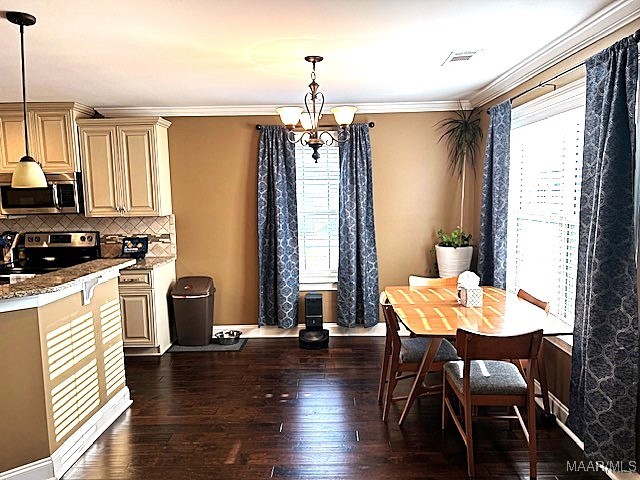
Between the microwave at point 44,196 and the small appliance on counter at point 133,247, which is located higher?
the microwave at point 44,196

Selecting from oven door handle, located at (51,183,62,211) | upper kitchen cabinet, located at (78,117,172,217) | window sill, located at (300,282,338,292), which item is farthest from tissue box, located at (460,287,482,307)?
oven door handle, located at (51,183,62,211)

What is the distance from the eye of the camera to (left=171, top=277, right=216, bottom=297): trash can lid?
15.8ft

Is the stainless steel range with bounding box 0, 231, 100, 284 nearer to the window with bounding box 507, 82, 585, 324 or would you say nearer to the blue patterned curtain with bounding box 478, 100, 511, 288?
the blue patterned curtain with bounding box 478, 100, 511, 288

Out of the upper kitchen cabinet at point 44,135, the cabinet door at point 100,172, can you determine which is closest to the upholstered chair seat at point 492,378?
the cabinet door at point 100,172

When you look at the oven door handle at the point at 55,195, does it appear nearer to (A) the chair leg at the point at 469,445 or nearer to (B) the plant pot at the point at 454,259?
(B) the plant pot at the point at 454,259

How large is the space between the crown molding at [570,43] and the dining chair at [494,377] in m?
1.73

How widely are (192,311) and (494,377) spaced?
3215mm

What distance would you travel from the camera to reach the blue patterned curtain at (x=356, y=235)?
4969 millimetres

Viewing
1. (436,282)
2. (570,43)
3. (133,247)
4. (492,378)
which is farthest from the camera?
(133,247)

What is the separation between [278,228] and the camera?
16.4ft

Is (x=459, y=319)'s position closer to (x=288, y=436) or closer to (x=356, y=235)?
(x=288, y=436)

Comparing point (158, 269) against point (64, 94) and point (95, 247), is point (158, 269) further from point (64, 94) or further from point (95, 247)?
point (64, 94)

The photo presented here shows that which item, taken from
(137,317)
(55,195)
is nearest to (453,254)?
(137,317)

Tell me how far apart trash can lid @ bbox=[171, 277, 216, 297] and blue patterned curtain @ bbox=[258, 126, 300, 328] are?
0.59 metres
